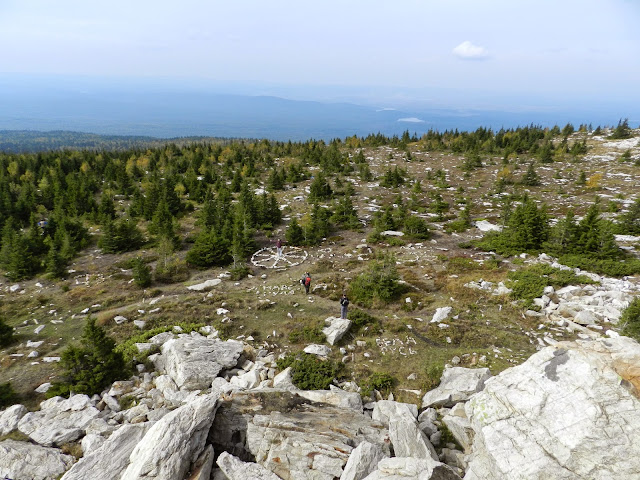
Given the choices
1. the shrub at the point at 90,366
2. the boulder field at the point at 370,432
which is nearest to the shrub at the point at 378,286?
the boulder field at the point at 370,432

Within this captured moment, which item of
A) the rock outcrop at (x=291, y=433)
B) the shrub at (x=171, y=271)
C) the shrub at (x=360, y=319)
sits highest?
the rock outcrop at (x=291, y=433)

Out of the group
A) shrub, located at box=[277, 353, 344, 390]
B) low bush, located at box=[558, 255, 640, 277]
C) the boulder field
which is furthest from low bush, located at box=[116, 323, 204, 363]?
low bush, located at box=[558, 255, 640, 277]

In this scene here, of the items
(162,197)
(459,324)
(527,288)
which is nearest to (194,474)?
(459,324)

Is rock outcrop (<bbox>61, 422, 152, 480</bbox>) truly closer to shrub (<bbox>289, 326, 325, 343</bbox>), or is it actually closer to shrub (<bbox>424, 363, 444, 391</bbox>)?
shrub (<bbox>289, 326, 325, 343</bbox>)

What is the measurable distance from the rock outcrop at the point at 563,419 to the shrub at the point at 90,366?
1257 centimetres

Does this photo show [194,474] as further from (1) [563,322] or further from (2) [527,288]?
(2) [527,288]

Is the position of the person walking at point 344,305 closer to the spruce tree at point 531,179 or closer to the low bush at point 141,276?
the low bush at point 141,276

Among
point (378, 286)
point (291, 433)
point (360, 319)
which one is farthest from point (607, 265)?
point (291, 433)

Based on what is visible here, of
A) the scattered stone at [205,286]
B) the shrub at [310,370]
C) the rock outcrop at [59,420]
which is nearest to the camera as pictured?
the rock outcrop at [59,420]

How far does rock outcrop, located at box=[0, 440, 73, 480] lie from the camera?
8.09 metres

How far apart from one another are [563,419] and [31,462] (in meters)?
12.8

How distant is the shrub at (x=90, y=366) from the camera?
12.0 metres

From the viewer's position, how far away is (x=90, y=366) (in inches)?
489

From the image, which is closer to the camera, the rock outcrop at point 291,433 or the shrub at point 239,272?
the rock outcrop at point 291,433
